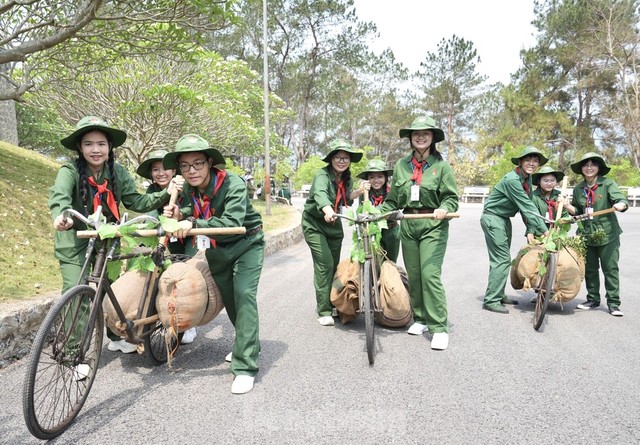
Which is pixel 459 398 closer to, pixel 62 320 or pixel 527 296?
pixel 62 320

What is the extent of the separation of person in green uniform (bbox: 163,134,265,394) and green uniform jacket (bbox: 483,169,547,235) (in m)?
3.30

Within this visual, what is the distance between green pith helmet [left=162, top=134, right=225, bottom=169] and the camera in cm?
368

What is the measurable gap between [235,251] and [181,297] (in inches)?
21.3

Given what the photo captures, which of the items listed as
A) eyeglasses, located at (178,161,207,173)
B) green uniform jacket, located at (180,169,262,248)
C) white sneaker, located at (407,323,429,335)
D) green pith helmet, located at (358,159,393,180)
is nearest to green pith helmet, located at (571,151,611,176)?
green pith helmet, located at (358,159,393,180)

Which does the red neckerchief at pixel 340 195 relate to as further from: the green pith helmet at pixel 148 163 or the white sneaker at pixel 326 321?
the green pith helmet at pixel 148 163

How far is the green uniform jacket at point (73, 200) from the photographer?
369 centimetres

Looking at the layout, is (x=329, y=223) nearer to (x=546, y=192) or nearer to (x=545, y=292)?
(x=545, y=292)

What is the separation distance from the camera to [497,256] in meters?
6.21

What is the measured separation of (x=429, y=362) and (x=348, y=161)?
224 centimetres

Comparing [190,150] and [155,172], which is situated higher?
[190,150]

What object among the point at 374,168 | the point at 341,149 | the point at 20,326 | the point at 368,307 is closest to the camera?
the point at 368,307

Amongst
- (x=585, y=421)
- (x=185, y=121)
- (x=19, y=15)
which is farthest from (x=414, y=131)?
(x=185, y=121)

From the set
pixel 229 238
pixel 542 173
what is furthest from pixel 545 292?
pixel 229 238

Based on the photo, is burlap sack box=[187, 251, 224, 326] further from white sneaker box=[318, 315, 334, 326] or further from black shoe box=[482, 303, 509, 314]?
black shoe box=[482, 303, 509, 314]
